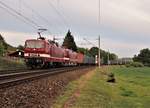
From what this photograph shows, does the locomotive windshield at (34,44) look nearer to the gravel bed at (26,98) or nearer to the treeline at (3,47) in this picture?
the gravel bed at (26,98)

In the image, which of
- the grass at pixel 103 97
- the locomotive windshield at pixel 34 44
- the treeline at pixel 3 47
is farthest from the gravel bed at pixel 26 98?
the treeline at pixel 3 47

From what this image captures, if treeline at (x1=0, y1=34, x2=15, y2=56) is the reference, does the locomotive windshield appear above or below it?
below

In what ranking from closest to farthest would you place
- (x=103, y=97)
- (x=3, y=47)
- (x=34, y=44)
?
1. (x=103, y=97)
2. (x=34, y=44)
3. (x=3, y=47)

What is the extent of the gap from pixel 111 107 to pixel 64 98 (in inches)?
85.5

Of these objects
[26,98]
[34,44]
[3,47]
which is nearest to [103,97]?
[26,98]

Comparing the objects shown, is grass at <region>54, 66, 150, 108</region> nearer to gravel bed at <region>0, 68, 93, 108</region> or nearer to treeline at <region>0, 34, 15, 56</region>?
gravel bed at <region>0, 68, 93, 108</region>

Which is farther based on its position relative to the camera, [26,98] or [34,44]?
[34,44]

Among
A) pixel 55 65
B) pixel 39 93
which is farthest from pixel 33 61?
pixel 39 93

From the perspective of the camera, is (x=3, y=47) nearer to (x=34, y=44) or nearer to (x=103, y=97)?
(x=34, y=44)

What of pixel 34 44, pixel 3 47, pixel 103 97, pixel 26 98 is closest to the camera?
pixel 26 98

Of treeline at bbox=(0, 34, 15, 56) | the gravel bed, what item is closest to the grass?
the gravel bed

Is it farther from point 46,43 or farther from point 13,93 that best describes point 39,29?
point 13,93

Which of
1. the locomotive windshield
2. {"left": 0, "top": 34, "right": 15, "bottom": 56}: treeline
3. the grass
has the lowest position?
the grass

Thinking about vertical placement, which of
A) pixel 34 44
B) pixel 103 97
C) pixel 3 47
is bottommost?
pixel 103 97
